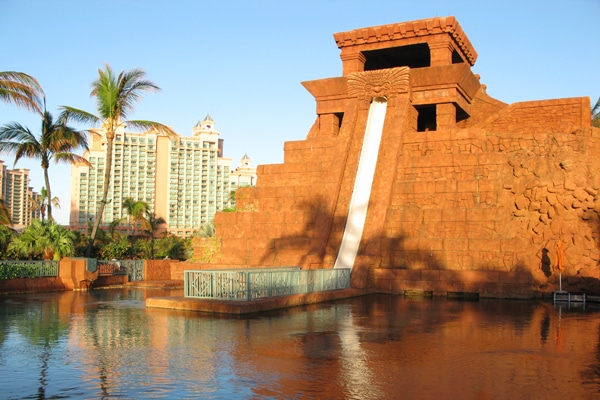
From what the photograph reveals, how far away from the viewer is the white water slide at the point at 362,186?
20.9 m

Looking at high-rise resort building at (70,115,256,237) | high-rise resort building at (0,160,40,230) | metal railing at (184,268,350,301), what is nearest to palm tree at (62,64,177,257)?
metal railing at (184,268,350,301)

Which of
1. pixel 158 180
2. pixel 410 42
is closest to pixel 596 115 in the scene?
pixel 410 42

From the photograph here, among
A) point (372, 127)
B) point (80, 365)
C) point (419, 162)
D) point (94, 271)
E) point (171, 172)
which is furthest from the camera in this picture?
point (171, 172)

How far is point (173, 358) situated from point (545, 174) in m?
15.4

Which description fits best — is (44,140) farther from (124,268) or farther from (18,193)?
(18,193)

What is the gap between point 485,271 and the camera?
18.5 m

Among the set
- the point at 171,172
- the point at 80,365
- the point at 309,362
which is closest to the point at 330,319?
the point at 309,362

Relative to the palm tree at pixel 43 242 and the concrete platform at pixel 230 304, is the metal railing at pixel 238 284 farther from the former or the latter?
the palm tree at pixel 43 242

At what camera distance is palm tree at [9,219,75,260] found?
20219 millimetres

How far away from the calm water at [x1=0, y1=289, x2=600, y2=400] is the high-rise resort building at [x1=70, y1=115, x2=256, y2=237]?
8928 centimetres

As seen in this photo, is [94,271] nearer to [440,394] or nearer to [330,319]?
[330,319]

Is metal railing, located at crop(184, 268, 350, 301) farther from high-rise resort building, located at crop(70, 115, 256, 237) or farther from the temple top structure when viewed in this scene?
high-rise resort building, located at crop(70, 115, 256, 237)

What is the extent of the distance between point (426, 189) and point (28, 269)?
13.0 m

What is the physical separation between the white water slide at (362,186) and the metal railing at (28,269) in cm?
897
